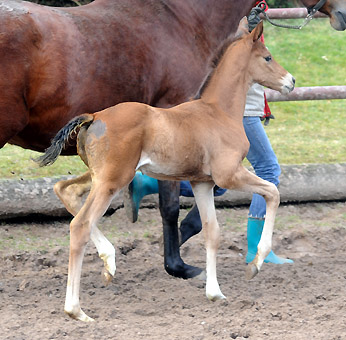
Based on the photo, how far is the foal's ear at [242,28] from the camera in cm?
429

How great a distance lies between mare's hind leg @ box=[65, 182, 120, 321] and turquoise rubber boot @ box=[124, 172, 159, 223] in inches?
50.1

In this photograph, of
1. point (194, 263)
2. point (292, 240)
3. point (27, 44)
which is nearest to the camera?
point (27, 44)

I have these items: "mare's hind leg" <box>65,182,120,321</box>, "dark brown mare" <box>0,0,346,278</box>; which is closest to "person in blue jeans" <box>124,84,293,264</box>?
"dark brown mare" <box>0,0,346,278</box>

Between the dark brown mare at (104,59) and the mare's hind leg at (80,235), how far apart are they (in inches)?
25.7

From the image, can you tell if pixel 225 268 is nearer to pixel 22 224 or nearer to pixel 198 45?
pixel 198 45

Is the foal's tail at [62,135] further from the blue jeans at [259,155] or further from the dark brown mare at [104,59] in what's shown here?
the blue jeans at [259,155]

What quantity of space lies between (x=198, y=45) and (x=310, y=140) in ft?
12.4

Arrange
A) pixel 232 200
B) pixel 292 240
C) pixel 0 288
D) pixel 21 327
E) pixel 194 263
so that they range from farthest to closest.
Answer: pixel 232 200 → pixel 292 240 → pixel 194 263 → pixel 0 288 → pixel 21 327

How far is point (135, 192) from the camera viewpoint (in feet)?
16.5

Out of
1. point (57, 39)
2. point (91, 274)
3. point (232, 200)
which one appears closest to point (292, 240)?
point (232, 200)

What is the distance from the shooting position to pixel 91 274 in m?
4.64

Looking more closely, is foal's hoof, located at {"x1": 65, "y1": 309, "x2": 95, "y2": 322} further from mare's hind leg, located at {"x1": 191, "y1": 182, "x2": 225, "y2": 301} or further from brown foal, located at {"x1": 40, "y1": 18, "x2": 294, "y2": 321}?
mare's hind leg, located at {"x1": 191, "y1": 182, "x2": 225, "y2": 301}

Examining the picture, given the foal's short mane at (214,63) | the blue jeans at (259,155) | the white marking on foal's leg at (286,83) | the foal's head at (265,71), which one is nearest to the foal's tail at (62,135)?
the foal's short mane at (214,63)

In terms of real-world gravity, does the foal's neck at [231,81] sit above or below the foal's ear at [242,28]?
below
